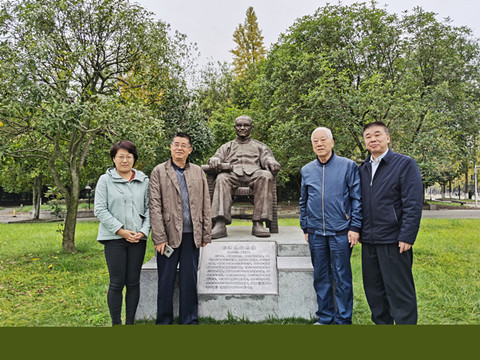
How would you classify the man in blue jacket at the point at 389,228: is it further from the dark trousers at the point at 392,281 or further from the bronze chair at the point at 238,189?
the bronze chair at the point at 238,189

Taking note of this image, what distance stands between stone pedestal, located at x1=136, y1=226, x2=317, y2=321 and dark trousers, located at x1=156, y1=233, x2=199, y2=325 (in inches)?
16.0

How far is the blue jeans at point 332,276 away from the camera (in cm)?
309

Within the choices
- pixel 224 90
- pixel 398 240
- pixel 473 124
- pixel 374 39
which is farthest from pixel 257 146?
pixel 224 90

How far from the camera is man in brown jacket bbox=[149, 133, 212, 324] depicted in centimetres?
314

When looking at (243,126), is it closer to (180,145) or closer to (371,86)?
(180,145)

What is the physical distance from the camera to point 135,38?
25.1ft

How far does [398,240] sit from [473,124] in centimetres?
1389

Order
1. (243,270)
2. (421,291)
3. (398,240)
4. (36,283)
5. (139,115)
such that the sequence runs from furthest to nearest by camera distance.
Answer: (139,115)
(36,283)
(421,291)
(243,270)
(398,240)

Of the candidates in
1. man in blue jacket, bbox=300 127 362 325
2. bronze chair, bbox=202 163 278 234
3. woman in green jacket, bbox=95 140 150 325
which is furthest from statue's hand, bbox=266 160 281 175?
woman in green jacket, bbox=95 140 150 325

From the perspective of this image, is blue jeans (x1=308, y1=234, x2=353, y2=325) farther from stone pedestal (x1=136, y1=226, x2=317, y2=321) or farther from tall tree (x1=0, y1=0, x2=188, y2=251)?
tall tree (x1=0, y1=0, x2=188, y2=251)

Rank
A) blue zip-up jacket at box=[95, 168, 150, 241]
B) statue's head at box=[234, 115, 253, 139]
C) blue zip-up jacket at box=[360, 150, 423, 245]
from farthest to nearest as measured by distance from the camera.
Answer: statue's head at box=[234, 115, 253, 139], blue zip-up jacket at box=[95, 168, 150, 241], blue zip-up jacket at box=[360, 150, 423, 245]

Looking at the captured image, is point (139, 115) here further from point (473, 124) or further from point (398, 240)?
point (473, 124)

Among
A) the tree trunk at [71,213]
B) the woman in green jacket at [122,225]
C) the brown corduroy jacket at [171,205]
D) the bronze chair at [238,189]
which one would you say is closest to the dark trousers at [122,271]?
the woman in green jacket at [122,225]

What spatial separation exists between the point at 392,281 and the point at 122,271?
2280 millimetres
